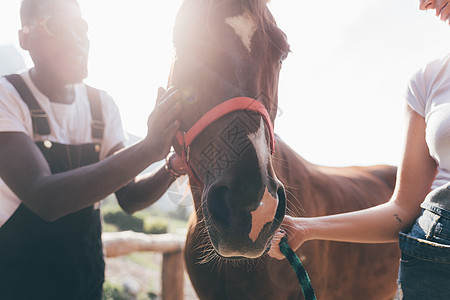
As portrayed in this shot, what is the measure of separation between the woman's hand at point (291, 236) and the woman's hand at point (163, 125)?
1.97 ft

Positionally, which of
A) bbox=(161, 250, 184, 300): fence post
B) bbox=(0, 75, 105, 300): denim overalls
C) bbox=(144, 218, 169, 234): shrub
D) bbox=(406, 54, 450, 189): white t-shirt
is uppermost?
bbox=(406, 54, 450, 189): white t-shirt

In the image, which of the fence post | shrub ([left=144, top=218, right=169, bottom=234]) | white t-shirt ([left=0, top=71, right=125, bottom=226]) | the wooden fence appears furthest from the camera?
shrub ([left=144, top=218, right=169, bottom=234])

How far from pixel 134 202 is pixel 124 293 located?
540 centimetres

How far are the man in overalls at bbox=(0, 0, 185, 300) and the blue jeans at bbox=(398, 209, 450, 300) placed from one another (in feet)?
3.40

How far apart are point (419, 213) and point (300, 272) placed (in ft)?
2.01

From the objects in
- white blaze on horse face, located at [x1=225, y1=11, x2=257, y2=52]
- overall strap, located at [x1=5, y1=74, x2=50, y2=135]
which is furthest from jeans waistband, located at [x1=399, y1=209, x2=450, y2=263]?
overall strap, located at [x1=5, y1=74, x2=50, y2=135]

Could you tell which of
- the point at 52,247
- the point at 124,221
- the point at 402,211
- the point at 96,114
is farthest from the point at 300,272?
the point at 124,221

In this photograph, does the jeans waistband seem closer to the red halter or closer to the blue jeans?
the blue jeans

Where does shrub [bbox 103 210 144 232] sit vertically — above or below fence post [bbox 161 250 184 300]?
below

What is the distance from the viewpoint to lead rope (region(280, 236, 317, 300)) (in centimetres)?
107

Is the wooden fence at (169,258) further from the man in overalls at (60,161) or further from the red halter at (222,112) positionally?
the red halter at (222,112)

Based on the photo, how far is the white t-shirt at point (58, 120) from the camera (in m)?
1.54

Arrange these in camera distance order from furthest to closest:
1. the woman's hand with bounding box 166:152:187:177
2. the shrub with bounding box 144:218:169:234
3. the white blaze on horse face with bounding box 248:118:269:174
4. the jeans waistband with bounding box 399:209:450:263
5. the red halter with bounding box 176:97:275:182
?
1. the shrub with bounding box 144:218:169:234
2. the woman's hand with bounding box 166:152:187:177
3. the red halter with bounding box 176:97:275:182
4. the white blaze on horse face with bounding box 248:118:269:174
5. the jeans waistband with bounding box 399:209:450:263

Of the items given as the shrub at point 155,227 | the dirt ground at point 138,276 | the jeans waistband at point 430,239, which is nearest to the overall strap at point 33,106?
the jeans waistband at point 430,239
